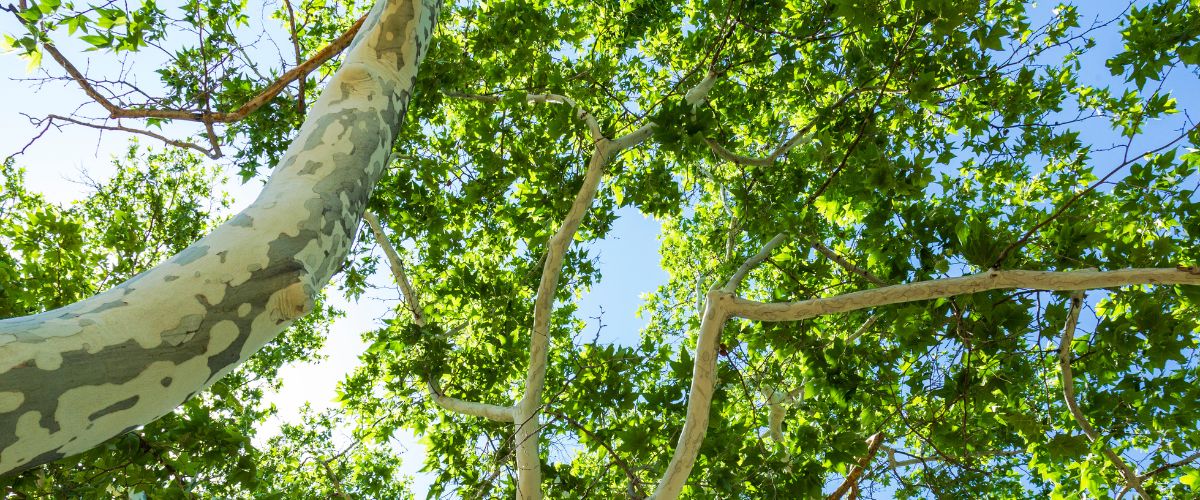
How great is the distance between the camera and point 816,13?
5.43 m

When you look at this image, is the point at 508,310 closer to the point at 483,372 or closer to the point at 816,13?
the point at 483,372

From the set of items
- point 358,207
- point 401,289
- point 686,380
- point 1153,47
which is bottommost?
point 358,207

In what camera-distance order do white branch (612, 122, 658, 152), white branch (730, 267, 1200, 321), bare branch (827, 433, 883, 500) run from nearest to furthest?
white branch (730, 267, 1200, 321) < bare branch (827, 433, 883, 500) < white branch (612, 122, 658, 152)

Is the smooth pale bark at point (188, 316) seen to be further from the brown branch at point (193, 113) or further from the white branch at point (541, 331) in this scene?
the white branch at point (541, 331)

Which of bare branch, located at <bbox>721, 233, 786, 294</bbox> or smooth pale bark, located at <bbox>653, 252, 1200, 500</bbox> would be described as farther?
bare branch, located at <bbox>721, 233, 786, 294</bbox>

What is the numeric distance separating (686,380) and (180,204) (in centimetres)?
682

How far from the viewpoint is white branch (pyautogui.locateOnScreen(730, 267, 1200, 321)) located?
2.27 meters

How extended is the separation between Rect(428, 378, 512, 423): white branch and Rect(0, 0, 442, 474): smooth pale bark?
2.55 meters

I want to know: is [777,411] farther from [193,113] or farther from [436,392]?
[193,113]

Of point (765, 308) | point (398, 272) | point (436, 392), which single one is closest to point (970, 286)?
point (765, 308)

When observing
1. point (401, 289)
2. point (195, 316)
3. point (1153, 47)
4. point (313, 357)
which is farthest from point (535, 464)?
point (313, 357)

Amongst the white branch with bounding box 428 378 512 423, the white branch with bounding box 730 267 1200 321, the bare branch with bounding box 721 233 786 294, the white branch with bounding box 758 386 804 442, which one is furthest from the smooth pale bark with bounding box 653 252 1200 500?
the white branch with bounding box 758 386 804 442

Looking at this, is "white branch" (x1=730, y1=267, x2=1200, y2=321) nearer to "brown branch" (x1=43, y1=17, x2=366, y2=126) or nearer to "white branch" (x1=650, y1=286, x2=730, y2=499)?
"white branch" (x1=650, y1=286, x2=730, y2=499)

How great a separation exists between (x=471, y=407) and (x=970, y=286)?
10.6 feet
